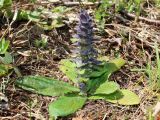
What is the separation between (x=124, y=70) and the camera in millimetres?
2816

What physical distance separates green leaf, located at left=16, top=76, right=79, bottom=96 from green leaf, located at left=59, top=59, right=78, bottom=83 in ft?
0.21

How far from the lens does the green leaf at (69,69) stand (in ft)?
8.57

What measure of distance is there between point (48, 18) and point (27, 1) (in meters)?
0.28

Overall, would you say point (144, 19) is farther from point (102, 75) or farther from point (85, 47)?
point (85, 47)

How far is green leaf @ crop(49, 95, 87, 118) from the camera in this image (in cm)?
236

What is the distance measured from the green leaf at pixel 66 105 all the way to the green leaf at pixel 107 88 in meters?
0.11

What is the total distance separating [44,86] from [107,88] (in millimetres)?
396

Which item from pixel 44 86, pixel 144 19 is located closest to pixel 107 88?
pixel 44 86

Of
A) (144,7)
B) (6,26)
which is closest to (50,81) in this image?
(6,26)

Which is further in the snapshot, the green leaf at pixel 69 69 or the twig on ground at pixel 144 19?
the twig on ground at pixel 144 19

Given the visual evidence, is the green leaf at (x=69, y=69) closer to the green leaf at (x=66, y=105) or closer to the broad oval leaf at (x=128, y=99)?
the green leaf at (x=66, y=105)

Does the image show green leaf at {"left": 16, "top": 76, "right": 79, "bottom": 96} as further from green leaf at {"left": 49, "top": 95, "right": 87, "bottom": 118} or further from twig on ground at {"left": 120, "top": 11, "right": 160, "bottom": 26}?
twig on ground at {"left": 120, "top": 11, "right": 160, "bottom": 26}

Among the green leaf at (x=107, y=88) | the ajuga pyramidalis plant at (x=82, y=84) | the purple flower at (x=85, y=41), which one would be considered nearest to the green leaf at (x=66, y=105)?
the ajuga pyramidalis plant at (x=82, y=84)

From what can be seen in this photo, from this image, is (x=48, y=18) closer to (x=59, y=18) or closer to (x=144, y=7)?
(x=59, y=18)
